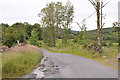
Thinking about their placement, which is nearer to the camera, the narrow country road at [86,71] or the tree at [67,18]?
the narrow country road at [86,71]

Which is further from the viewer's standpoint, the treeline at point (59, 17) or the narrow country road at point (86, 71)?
the treeline at point (59, 17)

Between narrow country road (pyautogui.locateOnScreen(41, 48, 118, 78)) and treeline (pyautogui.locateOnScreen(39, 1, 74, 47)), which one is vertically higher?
treeline (pyautogui.locateOnScreen(39, 1, 74, 47))

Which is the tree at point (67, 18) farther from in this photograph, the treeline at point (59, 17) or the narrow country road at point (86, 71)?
the narrow country road at point (86, 71)

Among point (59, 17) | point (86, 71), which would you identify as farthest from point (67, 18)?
point (86, 71)

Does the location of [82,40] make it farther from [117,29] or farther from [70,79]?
[70,79]

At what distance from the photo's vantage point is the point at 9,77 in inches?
236

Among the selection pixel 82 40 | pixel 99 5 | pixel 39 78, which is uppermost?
pixel 99 5

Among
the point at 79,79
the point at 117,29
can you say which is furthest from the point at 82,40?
the point at 79,79

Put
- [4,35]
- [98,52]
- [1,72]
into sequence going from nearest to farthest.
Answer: [1,72]
[98,52]
[4,35]

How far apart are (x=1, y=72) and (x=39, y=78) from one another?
241 cm

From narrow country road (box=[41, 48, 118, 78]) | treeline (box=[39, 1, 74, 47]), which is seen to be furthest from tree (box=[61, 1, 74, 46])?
narrow country road (box=[41, 48, 118, 78])

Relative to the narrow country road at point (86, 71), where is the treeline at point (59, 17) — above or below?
above

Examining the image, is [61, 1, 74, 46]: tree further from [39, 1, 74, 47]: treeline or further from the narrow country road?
the narrow country road

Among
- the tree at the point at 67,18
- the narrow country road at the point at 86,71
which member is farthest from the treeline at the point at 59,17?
the narrow country road at the point at 86,71
